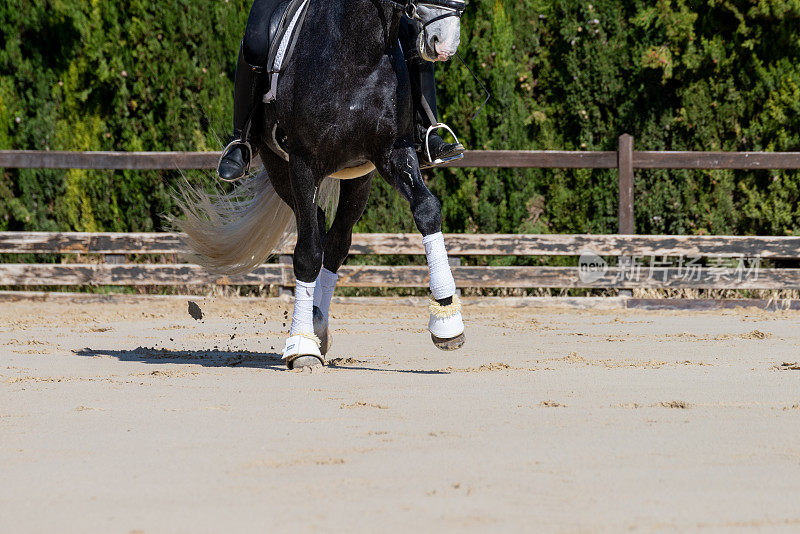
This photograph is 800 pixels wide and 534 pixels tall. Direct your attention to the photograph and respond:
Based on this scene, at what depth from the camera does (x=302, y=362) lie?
548 centimetres

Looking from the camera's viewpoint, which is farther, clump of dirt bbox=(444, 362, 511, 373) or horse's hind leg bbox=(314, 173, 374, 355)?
horse's hind leg bbox=(314, 173, 374, 355)

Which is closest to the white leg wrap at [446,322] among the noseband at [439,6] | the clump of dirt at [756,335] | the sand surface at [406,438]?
the sand surface at [406,438]

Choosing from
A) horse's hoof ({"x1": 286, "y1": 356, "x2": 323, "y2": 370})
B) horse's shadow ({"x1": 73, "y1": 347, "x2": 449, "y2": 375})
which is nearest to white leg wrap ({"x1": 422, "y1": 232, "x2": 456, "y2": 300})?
horse's shadow ({"x1": 73, "y1": 347, "x2": 449, "y2": 375})

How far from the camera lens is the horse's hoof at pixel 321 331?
581 centimetres

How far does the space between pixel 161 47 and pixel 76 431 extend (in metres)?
7.54

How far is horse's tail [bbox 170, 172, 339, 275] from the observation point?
→ 265 inches

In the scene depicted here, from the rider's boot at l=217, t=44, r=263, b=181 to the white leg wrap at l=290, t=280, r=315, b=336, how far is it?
0.79m

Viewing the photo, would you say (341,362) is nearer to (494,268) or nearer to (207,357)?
(207,357)

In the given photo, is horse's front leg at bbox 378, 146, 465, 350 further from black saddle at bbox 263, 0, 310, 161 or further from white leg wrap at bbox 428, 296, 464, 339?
black saddle at bbox 263, 0, 310, 161

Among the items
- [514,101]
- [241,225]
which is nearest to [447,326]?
[241,225]

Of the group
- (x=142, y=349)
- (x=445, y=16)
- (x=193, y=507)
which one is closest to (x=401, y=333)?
(x=142, y=349)

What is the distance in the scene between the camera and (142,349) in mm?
6668

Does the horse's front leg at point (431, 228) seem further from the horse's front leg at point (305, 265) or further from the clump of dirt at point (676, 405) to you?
the clump of dirt at point (676, 405)

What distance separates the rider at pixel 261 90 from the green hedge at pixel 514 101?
448 cm
